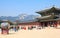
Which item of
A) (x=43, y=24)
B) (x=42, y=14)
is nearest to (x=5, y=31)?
(x=43, y=24)

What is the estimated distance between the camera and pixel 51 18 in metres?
56.1

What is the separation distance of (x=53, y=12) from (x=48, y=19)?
3633mm

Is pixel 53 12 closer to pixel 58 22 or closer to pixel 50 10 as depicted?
pixel 50 10

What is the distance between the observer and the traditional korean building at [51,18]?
53.7 meters

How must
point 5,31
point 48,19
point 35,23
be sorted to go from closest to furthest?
point 5,31, point 48,19, point 35,23

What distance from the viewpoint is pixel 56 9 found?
58.4 meters

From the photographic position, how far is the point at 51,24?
2165 inches

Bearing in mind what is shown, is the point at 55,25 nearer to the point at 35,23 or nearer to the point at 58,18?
the point at 58,18

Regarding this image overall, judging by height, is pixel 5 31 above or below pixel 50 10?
below

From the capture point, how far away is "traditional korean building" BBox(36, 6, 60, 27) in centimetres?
5371

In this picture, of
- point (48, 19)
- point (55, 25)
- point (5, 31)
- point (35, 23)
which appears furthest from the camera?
point (35, 23)

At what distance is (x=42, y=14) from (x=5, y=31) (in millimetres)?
31737

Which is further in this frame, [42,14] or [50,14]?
[42,14]

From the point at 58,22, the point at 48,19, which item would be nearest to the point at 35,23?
the point at 48,19
